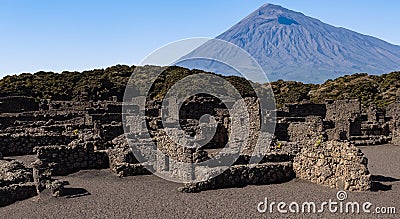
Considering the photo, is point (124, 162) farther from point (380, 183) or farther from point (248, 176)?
point (380, 183)

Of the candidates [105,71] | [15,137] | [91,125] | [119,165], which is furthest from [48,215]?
[105,71]

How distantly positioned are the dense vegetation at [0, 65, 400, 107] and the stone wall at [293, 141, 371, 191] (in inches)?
1319

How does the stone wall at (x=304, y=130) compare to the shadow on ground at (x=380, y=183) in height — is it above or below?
above

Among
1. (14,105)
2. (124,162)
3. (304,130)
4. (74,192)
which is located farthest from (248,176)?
(14,105)

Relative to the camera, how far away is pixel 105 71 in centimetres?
6531

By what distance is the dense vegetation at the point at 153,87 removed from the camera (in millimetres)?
49656

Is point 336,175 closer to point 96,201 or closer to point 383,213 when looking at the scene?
point 383,213

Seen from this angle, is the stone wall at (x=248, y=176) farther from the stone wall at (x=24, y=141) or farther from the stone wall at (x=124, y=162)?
the stone wall at (x=24, y=141)

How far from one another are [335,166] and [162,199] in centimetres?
432

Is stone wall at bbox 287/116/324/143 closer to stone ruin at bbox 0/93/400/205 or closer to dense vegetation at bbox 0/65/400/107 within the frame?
stone ruin at bbox 0/93/400/205

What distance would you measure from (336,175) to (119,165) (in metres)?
5.74

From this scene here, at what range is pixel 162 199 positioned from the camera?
10695 mm

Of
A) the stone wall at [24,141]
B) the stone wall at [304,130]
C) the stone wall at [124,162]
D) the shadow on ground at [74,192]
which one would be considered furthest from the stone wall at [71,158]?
the stone wall at [304,130]

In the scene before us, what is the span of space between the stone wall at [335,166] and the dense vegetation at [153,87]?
33.5m
